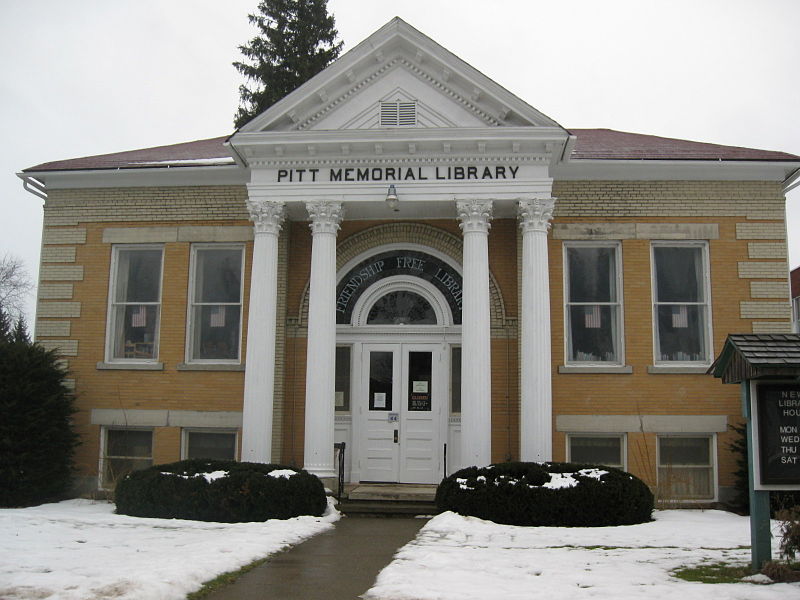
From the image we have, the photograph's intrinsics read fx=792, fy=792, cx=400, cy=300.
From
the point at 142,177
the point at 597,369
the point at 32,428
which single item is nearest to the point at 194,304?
the point at 142,177

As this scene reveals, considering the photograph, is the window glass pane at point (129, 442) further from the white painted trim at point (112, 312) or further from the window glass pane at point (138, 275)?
the window glass pane at point (138, 275)

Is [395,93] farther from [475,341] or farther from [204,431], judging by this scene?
[204,431]

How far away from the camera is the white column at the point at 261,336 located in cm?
1335

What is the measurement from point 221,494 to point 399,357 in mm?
4810

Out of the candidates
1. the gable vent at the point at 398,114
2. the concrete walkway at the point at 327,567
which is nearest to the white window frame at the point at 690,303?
the gable vent at the point at 398,114

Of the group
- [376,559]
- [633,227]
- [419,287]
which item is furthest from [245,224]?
[376,559]

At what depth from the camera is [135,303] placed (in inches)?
606

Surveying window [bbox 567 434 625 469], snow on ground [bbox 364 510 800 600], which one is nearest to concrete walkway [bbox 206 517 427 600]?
snow on ground [bbox 364 510 800 600]

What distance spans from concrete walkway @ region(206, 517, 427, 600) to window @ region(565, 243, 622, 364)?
528 cm

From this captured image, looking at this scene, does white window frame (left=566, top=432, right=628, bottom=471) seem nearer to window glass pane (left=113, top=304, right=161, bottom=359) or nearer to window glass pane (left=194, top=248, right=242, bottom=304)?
window glass pane (left=194, top=248, right=242, bottom=304)

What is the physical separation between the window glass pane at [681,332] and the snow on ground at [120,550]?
269 inches

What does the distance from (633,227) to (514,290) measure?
97.0 inches

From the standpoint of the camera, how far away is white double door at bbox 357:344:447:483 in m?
14.6

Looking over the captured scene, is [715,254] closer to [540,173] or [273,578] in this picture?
[540,173]
